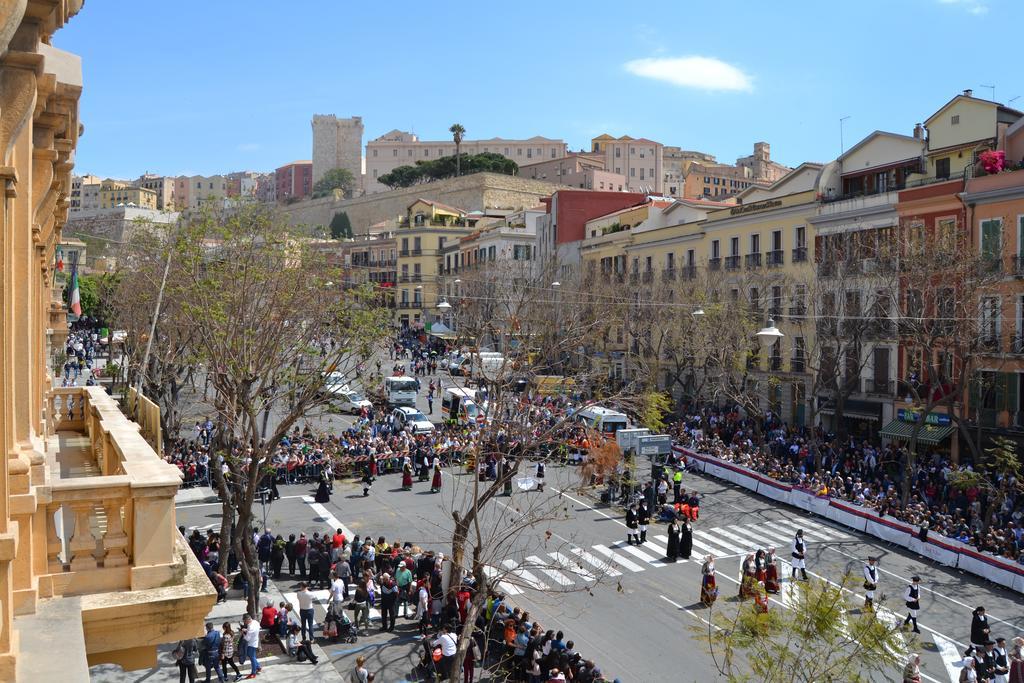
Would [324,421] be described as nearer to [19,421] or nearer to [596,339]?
[596,339]

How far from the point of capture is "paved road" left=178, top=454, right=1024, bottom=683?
16844mm

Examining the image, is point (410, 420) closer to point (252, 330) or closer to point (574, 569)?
point (574, 569)

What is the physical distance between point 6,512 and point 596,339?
38.5 m

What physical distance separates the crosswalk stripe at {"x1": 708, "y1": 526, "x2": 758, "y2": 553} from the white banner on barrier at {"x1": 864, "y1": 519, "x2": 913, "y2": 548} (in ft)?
11.1

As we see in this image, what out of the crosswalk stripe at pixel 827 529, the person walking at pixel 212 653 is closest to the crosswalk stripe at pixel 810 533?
the crosswalk stripe at pixel 827 529

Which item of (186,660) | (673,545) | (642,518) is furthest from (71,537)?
(642,518)

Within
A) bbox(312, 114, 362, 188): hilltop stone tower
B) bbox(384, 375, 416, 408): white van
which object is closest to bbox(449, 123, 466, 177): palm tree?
bbox(312, 114, 362, 188): hilltop stone tower

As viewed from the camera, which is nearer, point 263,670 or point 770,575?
point 263,670

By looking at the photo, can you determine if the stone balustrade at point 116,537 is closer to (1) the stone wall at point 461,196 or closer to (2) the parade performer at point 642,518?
(2) the parade performer at point 642,518

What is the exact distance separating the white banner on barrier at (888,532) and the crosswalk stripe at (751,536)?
305cm

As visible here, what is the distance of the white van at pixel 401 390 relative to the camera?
44281 millimetres

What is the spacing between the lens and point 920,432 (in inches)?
1210

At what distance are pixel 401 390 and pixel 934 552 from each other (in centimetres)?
2800

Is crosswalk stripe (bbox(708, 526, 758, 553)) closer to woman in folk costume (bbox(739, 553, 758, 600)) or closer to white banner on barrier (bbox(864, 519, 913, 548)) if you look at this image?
woman in folk costume (bbox(739, 553, 758, 600))
